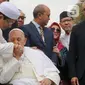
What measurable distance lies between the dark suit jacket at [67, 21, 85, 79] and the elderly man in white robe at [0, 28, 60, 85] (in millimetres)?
362

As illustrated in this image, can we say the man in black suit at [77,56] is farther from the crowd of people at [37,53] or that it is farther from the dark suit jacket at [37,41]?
the dark suit jacket at [37,41]

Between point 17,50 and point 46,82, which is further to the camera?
point 46,82

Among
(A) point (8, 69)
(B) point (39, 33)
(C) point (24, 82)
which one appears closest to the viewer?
(A) point (8, 69)

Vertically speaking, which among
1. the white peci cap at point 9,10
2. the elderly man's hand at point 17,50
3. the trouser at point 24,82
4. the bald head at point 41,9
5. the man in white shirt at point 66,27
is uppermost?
the white peci cap at point 9,10

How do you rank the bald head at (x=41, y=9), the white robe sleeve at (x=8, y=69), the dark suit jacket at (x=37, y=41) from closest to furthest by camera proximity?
the white robe sleeve at (x=8, y=69)
the dark suit jacket at (x=37, y=41)
the bald head at (x=41, y=9)

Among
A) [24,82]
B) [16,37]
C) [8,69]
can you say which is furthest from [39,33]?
[8,69]

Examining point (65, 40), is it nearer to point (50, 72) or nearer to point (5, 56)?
point (50, 72)

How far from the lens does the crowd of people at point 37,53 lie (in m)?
3.72

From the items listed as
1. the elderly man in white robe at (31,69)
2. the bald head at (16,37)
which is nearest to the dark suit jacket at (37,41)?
the elderly man in white robe at (31,69)

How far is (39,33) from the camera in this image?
15.9ft

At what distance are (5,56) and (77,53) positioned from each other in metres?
1.30

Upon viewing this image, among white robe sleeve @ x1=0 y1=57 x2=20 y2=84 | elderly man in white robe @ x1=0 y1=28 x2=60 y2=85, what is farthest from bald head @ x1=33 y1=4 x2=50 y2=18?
white robe sleeve @ x1=0 y1=57 x2=20 y2=84

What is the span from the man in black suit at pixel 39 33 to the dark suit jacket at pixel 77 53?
370 millimetres

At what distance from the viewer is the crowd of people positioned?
3717mm
